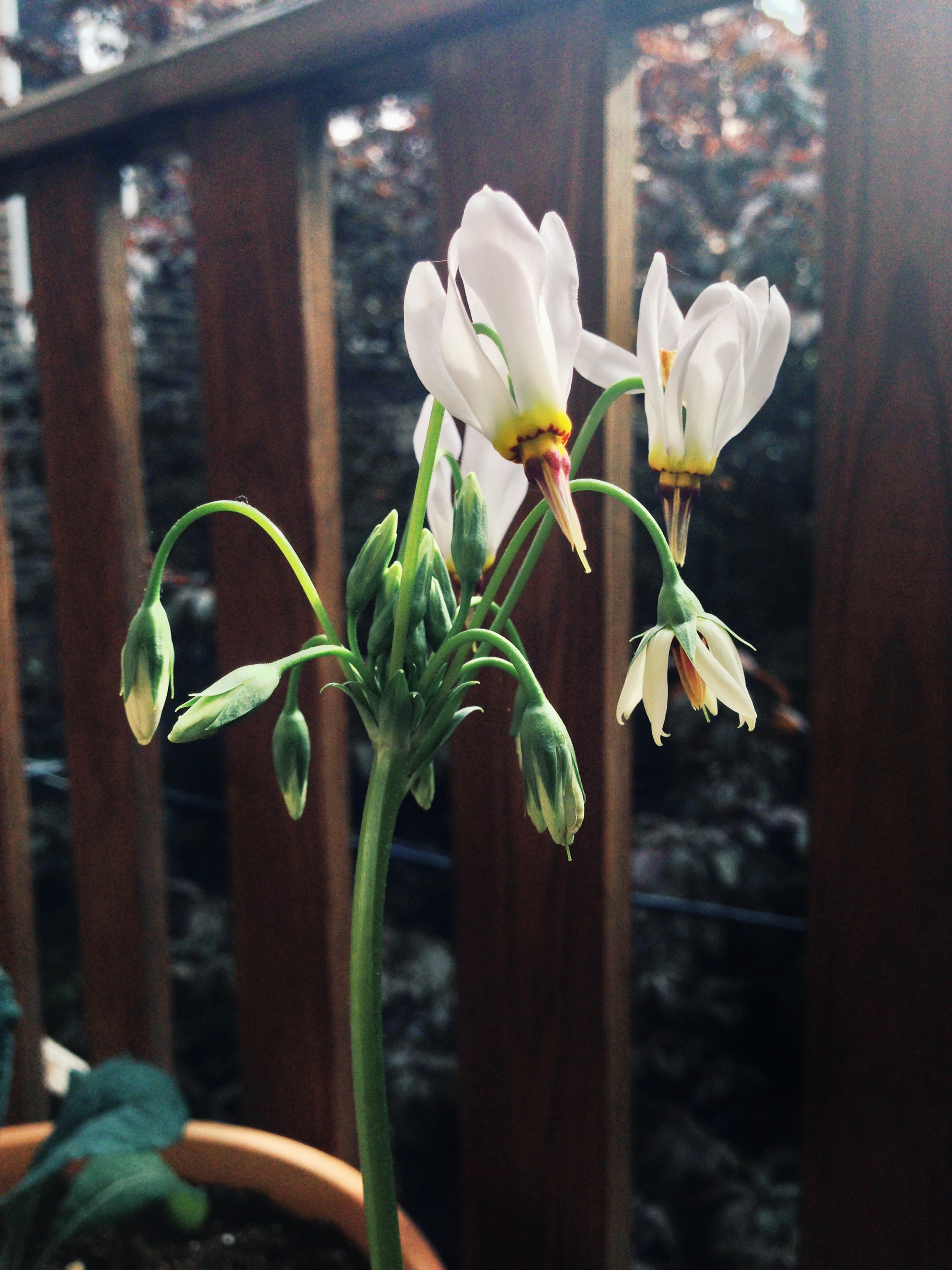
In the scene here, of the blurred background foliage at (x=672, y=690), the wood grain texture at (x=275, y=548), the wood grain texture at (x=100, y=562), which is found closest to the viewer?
the wood grain texture at (x=275, y=548)

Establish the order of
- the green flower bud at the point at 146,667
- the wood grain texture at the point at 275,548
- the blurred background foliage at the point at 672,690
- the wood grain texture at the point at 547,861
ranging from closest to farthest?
the green flower bud at the point at 146,667, the wood grain texture at the point at 547,861, the wood grain texture at the point at 275,548, the blurred background foliage at the point at 672,690

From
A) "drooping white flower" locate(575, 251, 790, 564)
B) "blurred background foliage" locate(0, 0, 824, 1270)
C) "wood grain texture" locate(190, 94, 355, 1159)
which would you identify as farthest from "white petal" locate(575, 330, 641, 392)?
"blurred background foliage" locate(0, 0, 824, 1270)

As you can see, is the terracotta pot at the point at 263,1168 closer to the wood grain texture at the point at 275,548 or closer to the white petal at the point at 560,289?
the wood grain texture at the point at 275,548

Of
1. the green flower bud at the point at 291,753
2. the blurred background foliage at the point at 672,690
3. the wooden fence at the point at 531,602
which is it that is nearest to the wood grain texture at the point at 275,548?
the wooden fence at the point at 531,602

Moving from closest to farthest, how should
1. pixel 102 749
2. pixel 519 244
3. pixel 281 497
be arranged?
pixel 519 244 → pixel 281 497 → pixel 102 749

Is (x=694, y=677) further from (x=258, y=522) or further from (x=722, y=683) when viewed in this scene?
(x=258, y=522)

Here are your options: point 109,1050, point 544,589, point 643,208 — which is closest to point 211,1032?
point 109,1050

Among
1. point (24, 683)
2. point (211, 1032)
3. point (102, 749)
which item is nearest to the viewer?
point (102, 749)

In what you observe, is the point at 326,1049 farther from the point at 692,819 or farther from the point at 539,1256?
the point at 692,819
